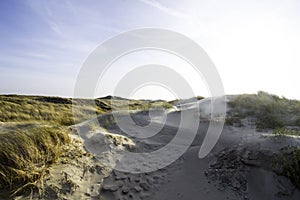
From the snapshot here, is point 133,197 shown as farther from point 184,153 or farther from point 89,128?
point 89,128

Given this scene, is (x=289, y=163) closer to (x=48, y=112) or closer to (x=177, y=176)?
(x=177, y=176)

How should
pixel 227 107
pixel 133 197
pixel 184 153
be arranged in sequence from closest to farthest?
1. pixel 133 197
2. pixel 184 153
3. pixel 227 107

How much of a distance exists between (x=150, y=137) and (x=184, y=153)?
1.93m

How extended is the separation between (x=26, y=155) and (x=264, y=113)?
26.6 feet

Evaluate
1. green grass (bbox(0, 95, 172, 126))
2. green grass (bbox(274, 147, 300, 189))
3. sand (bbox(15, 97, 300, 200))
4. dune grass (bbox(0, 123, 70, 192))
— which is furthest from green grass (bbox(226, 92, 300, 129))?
dune grass (bbox(0, 123, 70, 192))

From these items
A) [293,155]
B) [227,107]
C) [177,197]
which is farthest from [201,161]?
[227,107]

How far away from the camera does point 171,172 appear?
5012mm

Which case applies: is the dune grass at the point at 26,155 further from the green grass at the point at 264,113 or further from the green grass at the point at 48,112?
the green grass at the point at 264,113

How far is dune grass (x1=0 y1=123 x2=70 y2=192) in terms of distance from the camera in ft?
11.3

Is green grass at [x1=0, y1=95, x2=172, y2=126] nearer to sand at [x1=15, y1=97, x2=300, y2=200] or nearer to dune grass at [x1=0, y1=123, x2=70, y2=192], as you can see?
dune grass at [x1=0, y1=123, x2=70, y2=192]

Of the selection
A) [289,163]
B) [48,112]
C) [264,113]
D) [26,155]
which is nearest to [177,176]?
[289,163]

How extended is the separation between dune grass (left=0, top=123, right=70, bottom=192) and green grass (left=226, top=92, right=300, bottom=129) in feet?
19.9

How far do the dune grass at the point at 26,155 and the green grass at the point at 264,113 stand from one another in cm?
606

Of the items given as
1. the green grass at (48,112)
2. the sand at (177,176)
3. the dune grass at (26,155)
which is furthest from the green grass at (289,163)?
the green grass at (48,112)
